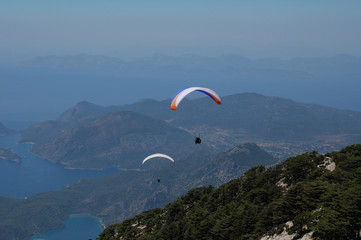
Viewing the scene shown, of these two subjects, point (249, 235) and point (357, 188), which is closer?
point (357, 188)

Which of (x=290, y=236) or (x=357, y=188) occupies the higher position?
(x=357, y=188)

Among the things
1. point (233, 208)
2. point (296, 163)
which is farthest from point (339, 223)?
point (296, 163)

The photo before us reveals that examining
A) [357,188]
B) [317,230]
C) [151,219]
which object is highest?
[357,188]

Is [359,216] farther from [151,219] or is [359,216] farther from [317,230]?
[151,219]

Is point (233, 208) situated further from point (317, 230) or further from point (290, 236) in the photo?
point (317, 230)

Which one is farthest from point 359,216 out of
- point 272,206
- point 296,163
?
point 296,163

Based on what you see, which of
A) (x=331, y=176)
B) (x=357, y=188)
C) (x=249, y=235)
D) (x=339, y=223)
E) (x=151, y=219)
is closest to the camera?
(x=339, y=223)

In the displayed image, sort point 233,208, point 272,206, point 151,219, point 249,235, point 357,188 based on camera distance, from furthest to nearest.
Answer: point 151,219
point 233,208
point 272,206
point 249,235
point 357,188
